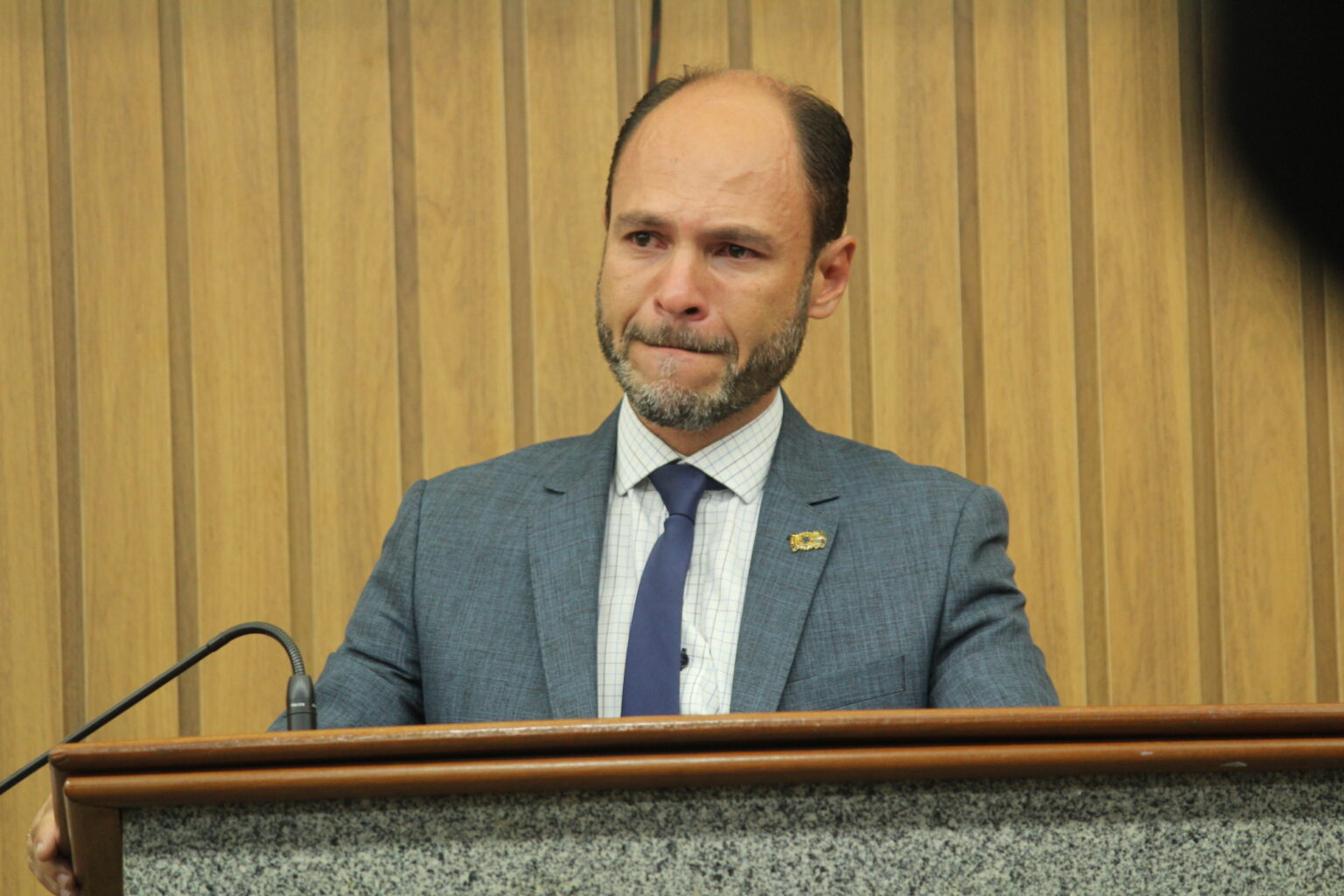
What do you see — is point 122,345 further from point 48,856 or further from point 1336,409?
point 1336,409

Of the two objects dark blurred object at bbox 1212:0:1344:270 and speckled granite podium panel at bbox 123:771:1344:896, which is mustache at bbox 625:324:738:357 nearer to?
speckled granite podium panel at bbox 123:771:1344:896

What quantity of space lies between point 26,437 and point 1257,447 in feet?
6.82

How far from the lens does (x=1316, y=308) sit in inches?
87.6

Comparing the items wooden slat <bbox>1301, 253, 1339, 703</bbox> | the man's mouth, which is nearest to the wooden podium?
the man's mouth

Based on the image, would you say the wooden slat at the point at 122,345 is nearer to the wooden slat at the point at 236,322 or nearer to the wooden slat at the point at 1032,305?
the wooden slat at the point at 236,322

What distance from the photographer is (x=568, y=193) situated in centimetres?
214

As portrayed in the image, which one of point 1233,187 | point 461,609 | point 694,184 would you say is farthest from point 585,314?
point 1233,187

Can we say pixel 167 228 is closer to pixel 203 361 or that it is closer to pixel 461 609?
pixel 203 361

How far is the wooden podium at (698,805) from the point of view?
2.52 feet

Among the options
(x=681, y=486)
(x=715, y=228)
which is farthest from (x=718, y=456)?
(x=715, y=228)

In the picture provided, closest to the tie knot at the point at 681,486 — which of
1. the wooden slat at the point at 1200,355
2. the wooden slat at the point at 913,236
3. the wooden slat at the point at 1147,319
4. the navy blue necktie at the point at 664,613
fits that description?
the navy blue necktie at the point at 664,613

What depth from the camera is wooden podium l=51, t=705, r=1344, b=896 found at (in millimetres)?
768

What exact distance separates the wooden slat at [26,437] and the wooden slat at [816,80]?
1207 mm

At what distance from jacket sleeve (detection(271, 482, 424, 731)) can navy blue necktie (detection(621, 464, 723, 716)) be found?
0.91 feet
